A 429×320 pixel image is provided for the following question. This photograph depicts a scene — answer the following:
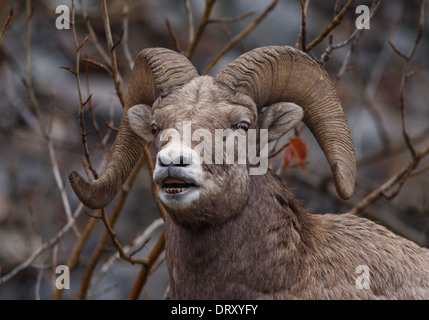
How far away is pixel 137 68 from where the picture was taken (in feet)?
17.8

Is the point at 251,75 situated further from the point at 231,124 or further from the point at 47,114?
the point at 47,114

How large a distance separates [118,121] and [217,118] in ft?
31.8

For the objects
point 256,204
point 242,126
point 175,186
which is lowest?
point 256,204

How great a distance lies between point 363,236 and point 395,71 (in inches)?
469

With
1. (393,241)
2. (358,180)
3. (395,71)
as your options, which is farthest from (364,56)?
(393,241)

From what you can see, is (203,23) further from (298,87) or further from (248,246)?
(248,246)

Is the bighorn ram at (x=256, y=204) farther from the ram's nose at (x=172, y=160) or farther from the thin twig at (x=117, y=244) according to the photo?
the thin twig at (x=117, y=244)

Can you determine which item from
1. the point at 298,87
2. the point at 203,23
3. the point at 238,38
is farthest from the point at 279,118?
the point at 238,38

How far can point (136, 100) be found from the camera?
5539 millimetres

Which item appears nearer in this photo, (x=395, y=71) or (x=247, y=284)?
(x=247, y=284)

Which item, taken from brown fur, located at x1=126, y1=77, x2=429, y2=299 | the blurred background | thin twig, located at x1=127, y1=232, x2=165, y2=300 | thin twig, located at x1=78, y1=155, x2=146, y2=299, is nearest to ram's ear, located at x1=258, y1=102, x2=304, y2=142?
brown fur, located at x1=126, y1=77, x2=429, y2=299

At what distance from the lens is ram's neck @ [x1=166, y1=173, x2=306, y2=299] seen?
Result: 4734mm

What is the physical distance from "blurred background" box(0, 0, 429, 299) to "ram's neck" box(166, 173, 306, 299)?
17.8 feet

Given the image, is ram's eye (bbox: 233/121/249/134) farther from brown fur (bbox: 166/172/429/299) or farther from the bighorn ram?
brown fur (bbox: 166/172/429/299)
